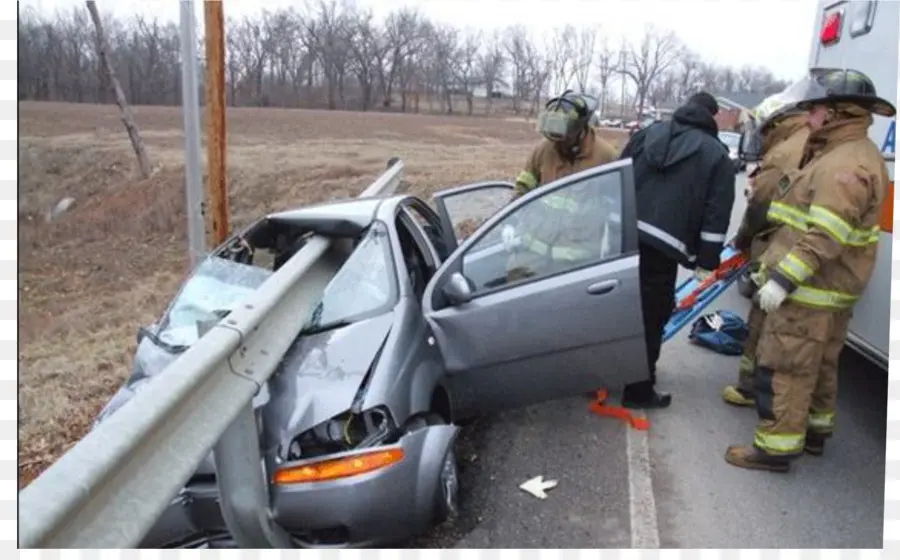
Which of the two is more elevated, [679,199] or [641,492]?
[679,199]

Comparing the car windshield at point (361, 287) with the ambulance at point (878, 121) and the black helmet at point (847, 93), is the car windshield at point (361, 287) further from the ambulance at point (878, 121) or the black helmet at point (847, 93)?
the ambulance at point (878, 121)

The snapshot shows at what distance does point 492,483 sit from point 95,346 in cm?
600

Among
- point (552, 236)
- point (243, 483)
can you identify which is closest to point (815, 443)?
point (552, 236)

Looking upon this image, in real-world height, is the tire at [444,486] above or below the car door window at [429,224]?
below

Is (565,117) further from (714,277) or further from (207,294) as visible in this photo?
(207,294)

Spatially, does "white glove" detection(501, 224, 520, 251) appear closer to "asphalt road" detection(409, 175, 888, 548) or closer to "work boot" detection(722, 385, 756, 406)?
"asphalt road" detection(409, 175, 888, 548)

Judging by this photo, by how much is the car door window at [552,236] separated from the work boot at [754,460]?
47.9 inches

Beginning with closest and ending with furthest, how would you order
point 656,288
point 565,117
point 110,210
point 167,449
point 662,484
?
Answer: point 167,449, point 662,484, point 656,288, point 565,117, point 110,210

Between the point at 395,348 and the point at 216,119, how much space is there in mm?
3115

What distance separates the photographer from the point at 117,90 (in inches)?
637

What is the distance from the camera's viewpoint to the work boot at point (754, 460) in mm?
3611

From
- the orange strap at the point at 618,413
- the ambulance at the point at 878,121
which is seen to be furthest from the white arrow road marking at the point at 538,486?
the ambulance at the point at 878,121

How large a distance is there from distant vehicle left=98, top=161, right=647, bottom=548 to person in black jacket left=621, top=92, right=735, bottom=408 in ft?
1.50

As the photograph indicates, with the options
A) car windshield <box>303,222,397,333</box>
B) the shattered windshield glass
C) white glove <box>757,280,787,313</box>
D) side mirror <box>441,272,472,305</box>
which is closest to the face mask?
car windshield <box>303,222,397,333</box>
